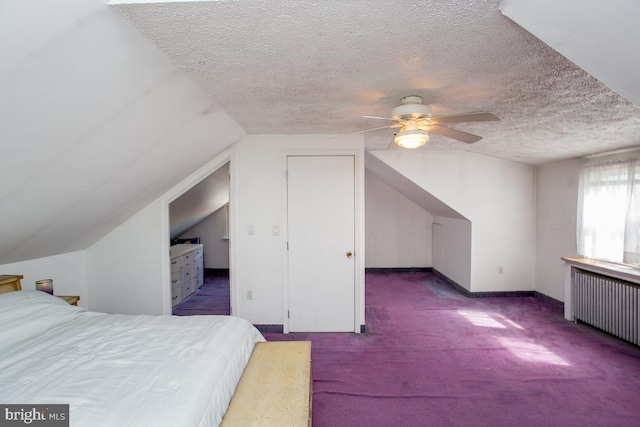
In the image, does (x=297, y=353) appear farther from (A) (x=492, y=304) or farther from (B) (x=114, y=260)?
(A) (x=492, y=304)

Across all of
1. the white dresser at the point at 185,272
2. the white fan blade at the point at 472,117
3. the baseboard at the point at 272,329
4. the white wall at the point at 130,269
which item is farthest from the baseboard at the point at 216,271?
the white fan blade at the point at 472,117

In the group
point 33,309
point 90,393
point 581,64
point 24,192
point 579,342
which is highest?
point 581,64

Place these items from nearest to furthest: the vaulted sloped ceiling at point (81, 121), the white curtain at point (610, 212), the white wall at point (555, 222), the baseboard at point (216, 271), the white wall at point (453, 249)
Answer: the vaulted sloped ceiling at point (81, 121) → the white curtain at point (610, 212) → the white wall at point (555, 222) → the white wall at point (453, 249) → the baseboard at point (216, 271)

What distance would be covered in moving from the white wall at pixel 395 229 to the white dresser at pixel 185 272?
331cm

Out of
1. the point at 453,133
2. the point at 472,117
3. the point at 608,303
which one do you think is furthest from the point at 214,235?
the point at 608,303

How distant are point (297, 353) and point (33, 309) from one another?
1765 millimetres

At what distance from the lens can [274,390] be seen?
5.16ft

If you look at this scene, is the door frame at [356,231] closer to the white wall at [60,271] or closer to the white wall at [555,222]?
the white wall at [60,271]

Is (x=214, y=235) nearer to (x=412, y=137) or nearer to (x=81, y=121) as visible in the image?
(x=81, y=121)

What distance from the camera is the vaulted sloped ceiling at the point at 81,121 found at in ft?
3.70

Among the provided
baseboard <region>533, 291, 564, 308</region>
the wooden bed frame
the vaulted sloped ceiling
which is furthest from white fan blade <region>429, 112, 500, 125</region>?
baseboard <region>533, 291, 564, 308</region>

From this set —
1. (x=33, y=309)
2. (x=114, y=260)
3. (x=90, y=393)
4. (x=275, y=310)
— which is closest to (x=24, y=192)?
(x=33, y=309)

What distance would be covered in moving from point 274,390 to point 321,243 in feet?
6.18

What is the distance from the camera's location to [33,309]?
6.49 feet
